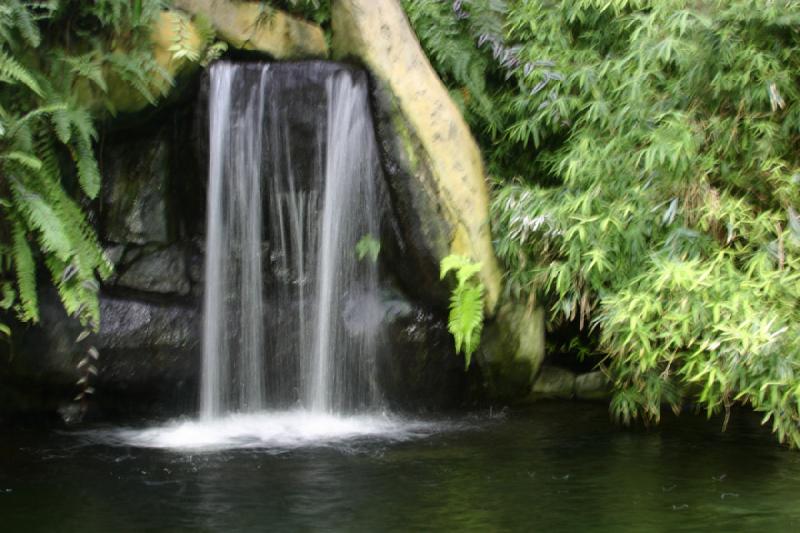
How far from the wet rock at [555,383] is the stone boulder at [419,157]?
3.39 feet

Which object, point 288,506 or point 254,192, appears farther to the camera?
point 254,192

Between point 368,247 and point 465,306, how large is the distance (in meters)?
1.01

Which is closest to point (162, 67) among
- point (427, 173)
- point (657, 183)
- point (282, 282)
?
point (282, 282)

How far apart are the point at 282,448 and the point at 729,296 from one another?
3.44 meters

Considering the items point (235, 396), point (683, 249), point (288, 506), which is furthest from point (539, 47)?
point (288, 506)

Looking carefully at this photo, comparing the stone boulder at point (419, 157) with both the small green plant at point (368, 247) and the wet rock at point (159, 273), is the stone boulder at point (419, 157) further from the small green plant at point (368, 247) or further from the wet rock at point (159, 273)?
the wet rock at point (159, 273)

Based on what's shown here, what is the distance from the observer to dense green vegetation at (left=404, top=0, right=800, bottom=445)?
6.28m

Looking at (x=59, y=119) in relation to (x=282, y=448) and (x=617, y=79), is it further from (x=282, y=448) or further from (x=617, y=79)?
(x=617, y=79)

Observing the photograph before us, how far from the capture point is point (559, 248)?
24.6ft

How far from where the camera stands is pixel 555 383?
27.0ft

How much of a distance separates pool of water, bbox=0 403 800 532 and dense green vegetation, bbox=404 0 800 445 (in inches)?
17.4

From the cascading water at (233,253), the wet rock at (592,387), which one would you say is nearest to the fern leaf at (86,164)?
the cascading water at (233,253)

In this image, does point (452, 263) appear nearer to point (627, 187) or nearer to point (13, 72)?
point (627, 187)

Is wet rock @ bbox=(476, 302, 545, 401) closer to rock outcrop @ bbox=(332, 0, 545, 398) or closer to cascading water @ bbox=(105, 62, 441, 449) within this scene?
rock outcrop @ bbox=(332, 0, 545, 398)
